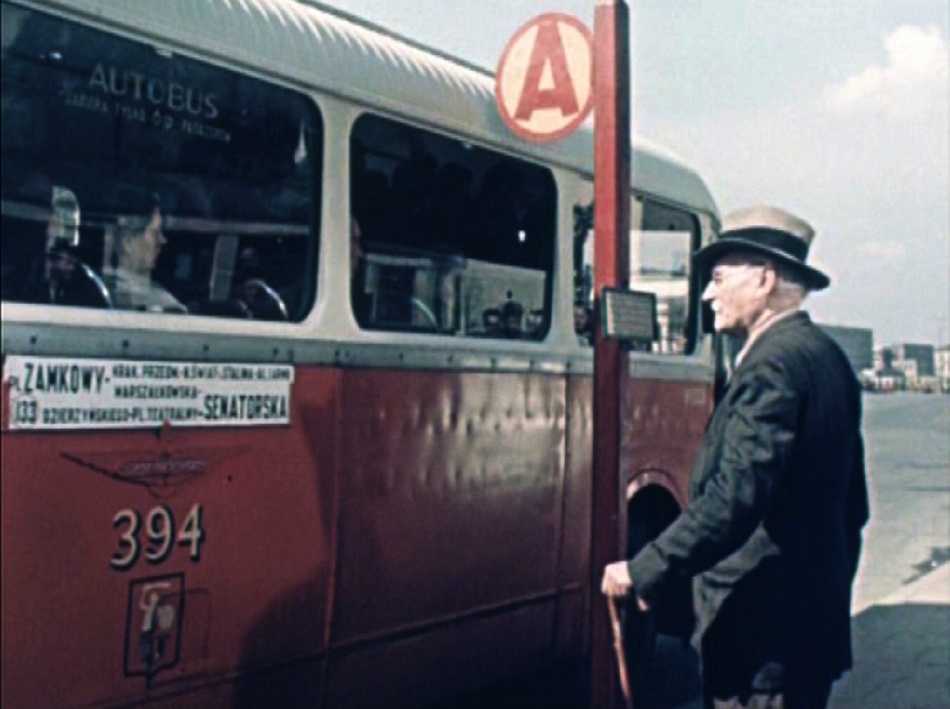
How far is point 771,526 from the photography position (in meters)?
3.63

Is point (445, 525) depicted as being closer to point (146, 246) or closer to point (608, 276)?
point (608, 276)

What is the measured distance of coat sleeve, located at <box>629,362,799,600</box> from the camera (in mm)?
3488

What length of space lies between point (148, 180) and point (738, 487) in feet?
6.32

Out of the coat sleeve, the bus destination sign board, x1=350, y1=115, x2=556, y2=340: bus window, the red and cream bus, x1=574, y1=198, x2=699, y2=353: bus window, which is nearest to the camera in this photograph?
the coat sleeve

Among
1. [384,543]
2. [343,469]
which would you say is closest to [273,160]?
[343,469]

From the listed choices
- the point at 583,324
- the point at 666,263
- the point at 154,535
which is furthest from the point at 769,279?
the point at 666,263

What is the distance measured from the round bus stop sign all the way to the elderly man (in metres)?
1.47

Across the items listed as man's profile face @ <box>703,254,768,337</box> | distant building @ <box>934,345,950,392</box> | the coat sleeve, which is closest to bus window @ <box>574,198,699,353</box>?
man's profile face @ <box>703,254,768,337</box>

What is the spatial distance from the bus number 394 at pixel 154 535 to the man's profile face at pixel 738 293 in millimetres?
1646

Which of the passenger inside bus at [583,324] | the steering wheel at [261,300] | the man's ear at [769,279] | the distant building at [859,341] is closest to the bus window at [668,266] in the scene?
the passenger inside bus at [583,324]

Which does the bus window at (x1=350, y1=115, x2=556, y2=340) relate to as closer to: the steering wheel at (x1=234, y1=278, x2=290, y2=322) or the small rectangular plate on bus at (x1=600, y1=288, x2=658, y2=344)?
the steering wheel at (x1=234, y1=278, x2=290, y2=322)

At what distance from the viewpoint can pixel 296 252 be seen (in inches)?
179

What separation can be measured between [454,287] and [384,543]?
3.70 feet

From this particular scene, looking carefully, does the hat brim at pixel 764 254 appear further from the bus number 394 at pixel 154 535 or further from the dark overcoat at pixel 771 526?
the bus number 394 at pixel 154 535
